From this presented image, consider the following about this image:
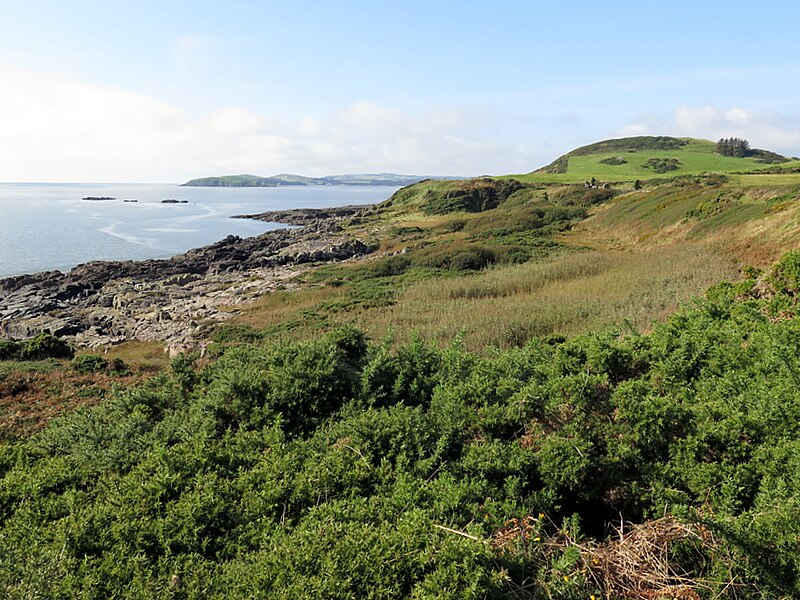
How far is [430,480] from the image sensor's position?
4660 millimetres

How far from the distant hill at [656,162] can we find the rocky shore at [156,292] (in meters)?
50.5

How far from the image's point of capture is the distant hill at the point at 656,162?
74.9 m

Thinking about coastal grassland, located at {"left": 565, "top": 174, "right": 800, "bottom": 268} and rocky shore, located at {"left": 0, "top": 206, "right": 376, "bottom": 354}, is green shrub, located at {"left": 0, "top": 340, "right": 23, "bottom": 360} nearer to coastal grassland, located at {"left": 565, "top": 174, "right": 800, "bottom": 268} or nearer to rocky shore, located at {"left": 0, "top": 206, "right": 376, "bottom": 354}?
rocky shore, located at {"left": 0, "top": 206, "right": 376, "bottom": 354}

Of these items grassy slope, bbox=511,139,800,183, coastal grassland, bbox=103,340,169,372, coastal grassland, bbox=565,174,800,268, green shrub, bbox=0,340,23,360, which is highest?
grassy slope, bbox=511,139,800,183

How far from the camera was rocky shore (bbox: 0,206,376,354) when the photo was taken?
24.0 m

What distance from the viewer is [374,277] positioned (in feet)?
96.7

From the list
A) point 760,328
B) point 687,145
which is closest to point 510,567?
point 760,328

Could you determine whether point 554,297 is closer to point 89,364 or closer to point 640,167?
point 89,364

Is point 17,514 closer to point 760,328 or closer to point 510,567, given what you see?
point 510,567

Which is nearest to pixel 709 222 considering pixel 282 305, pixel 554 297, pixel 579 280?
pixel 579 280

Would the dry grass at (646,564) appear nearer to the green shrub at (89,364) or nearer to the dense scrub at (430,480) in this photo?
the dense scrub at (430,480)

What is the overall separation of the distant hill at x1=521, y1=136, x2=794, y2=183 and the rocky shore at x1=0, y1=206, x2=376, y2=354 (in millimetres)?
50460

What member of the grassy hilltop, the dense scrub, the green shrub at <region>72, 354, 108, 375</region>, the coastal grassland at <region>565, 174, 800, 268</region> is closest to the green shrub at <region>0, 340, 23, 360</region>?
the green shrub at <region>72, 354, 108, 375</region>

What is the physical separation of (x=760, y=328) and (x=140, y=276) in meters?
39.5
